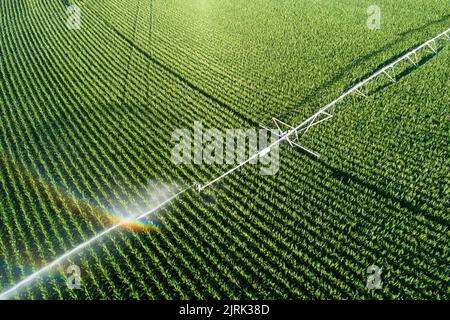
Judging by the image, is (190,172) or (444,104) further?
(444,104)

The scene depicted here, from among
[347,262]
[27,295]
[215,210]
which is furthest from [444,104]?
[27,295]

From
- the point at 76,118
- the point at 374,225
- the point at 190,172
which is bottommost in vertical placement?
the point at 374,225

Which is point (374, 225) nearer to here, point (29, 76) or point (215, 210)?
point (215, 210)

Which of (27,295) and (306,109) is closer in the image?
(27,295)

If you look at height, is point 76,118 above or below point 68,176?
above
